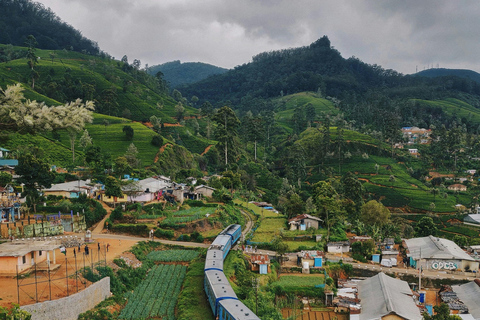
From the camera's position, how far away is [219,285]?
20953 millimetres

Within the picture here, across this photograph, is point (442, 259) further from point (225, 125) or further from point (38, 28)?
point (38, 28)

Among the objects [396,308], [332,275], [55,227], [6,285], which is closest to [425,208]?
[332,275]

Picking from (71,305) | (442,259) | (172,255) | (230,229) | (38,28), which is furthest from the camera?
(38,28)

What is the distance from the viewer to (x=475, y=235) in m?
53.2

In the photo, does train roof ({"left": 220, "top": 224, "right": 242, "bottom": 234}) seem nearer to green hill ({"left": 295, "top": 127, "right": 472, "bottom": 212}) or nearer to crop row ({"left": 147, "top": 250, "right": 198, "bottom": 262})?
crop row ({"left": 147, "top": 250, "right": 198, "bottom": 262})

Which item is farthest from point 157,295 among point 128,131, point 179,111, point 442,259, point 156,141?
point 179,111

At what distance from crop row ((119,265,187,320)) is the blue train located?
2.52 metres

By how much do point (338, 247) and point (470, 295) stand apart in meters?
11.2

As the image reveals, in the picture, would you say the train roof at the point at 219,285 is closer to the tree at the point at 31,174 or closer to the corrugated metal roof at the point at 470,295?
the corrugated metal roof at the point at 470,295

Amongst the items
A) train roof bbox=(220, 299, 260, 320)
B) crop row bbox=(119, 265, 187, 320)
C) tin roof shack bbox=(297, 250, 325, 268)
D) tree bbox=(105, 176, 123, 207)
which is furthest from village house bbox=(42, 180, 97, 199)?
train roof bbox=(220, 299, 260, 320)

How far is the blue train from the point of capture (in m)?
17.6

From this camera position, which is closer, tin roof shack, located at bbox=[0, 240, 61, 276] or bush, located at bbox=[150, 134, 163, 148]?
tin roof shack, located at bbox=[0, 240, 61, 276]

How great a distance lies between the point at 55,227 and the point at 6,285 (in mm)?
12025

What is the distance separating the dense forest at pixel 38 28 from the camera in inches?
6097
